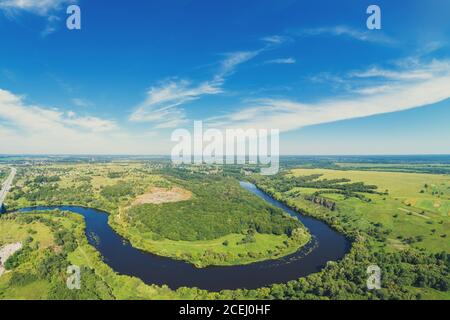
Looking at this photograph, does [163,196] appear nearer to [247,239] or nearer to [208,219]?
[208,219]

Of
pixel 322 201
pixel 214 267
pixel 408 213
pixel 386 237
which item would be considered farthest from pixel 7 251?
pixel 408 213

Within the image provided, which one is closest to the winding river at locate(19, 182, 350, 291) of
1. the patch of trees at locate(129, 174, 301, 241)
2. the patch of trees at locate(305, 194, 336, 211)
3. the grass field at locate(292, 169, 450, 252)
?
the patch of trees at locate(129, 174, 301, 241)

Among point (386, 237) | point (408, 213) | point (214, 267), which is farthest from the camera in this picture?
point (408, 213)

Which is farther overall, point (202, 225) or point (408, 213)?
point (408, 213)

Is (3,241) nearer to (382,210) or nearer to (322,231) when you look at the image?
(322,231)

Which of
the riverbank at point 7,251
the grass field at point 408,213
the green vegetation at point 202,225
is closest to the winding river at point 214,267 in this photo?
the green vegetation at point 202,225

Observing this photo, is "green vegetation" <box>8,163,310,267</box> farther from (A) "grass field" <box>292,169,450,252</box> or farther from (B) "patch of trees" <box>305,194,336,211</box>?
(A) "grass field" <box>292,169,450,252</box>

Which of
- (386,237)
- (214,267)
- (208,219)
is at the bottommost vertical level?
(214,267)
